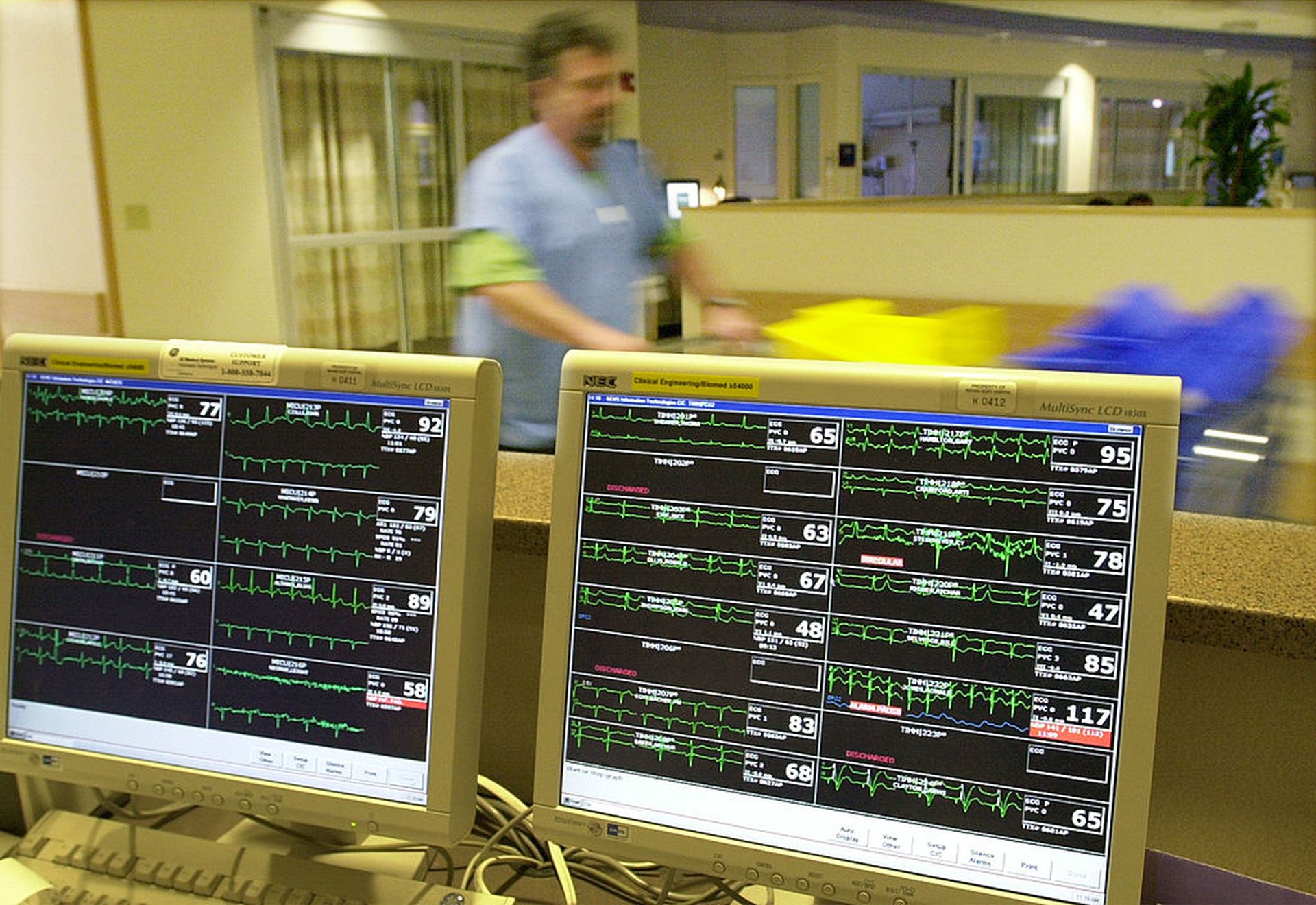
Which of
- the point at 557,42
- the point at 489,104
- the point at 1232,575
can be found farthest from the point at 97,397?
the point at 489,104

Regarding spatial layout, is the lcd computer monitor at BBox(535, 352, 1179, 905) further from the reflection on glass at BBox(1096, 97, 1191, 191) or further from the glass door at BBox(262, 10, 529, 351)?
the reflection on glass at BBox(1096, 97, 1191, 191)

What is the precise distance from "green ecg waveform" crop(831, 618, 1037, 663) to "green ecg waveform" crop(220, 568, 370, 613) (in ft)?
1.22

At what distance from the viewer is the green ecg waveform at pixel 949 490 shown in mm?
776

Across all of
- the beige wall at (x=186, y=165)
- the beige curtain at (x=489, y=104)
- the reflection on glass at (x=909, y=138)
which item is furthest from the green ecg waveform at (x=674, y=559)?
the reflection on glass at (x=909, y=138)

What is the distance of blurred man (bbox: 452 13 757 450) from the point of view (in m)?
2.24

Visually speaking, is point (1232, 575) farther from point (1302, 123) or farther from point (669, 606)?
point (1302, 123)

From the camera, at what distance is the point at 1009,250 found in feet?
10.5

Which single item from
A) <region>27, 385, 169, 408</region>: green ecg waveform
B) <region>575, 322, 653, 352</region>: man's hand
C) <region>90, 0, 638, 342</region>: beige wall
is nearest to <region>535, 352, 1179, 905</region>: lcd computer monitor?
<region>27, 385, 169, 408</region>: green ecg waveform

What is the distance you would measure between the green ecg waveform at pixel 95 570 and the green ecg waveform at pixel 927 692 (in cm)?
57

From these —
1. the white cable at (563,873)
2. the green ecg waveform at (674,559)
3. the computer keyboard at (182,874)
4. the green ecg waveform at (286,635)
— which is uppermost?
the green ecg waveform at (674,559)

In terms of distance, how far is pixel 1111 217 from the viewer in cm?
303

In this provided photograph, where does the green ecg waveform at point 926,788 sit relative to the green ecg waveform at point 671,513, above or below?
below

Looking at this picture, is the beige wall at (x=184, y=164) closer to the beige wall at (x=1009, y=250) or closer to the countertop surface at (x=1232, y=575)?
the beige wall at (x=1009, y=250)

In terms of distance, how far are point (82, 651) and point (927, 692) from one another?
27.2 inches
